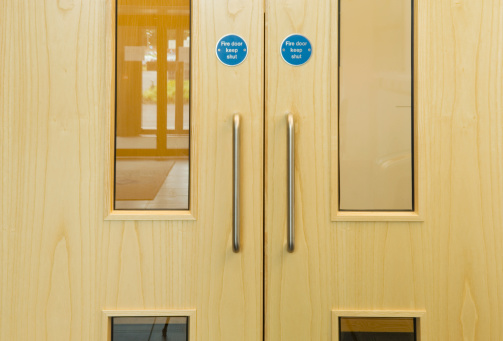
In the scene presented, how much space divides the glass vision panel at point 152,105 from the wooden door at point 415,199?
9.4 inches

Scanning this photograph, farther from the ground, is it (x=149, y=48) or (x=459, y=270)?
(x=149, y=48)

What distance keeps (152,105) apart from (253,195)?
0.37 m

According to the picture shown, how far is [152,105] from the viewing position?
4.68 ft

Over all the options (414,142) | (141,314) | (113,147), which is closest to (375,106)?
(414,142)

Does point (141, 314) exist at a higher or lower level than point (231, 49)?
lower

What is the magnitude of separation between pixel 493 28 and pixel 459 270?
0.67 meters

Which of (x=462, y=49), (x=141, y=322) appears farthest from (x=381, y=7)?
(x=141, y=322)

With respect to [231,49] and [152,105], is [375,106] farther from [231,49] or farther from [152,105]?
[152,105]

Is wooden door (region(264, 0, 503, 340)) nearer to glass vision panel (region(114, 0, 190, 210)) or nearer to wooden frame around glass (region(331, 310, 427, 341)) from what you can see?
wooden frame around glass (region(331, 310, 427, 341))

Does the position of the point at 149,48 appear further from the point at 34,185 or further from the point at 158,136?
the point at 34,185

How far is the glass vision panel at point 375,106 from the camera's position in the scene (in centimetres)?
142

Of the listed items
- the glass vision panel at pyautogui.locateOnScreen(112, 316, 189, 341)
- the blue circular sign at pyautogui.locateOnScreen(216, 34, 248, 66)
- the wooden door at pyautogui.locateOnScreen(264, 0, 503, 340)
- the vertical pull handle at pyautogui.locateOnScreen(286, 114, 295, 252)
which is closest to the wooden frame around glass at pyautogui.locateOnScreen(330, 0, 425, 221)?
the wooden door at pyautogui.locateOnScreen(264, 0, 503, 340)

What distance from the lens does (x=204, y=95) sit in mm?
1410

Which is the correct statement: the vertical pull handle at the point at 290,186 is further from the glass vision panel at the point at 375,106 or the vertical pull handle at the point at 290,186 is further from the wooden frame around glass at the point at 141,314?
the wooden frame around glass at the point at 141,314
